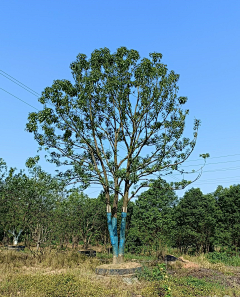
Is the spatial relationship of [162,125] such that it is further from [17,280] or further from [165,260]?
[17,280]

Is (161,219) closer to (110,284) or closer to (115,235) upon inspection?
(115,235)

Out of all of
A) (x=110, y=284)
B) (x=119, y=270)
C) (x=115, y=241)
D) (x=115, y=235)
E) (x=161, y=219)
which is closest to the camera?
(x=110, y=284)

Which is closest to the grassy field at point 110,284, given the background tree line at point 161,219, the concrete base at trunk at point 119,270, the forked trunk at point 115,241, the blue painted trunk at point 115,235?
the concrete base at trunk at point 119,270

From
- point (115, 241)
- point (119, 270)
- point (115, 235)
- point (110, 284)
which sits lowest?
point (110, 284)

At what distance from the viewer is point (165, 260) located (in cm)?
1576

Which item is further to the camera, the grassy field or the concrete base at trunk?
the concrete base at trunk

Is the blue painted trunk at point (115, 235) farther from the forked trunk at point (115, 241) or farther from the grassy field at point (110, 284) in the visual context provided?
the grassy field at point (110, 284)

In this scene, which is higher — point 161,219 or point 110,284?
point 161,219

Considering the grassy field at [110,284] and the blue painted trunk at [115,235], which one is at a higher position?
the blue painted trunk at [115,235]

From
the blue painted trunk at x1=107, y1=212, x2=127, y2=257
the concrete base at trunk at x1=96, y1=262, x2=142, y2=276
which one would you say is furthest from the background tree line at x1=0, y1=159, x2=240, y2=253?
the concrete base at trunk at x1=96, y1=262, x2=142, y2=276

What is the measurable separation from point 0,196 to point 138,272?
23.8 ft

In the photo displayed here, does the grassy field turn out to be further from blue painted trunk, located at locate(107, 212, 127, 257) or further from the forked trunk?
blue painted trunk, located at locate(107, 212, 127, 257)

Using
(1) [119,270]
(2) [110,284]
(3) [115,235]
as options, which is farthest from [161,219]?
(2) [110,284]

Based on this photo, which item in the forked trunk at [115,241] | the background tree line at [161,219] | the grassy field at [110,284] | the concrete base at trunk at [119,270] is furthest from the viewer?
the background tree line at [161,219]
